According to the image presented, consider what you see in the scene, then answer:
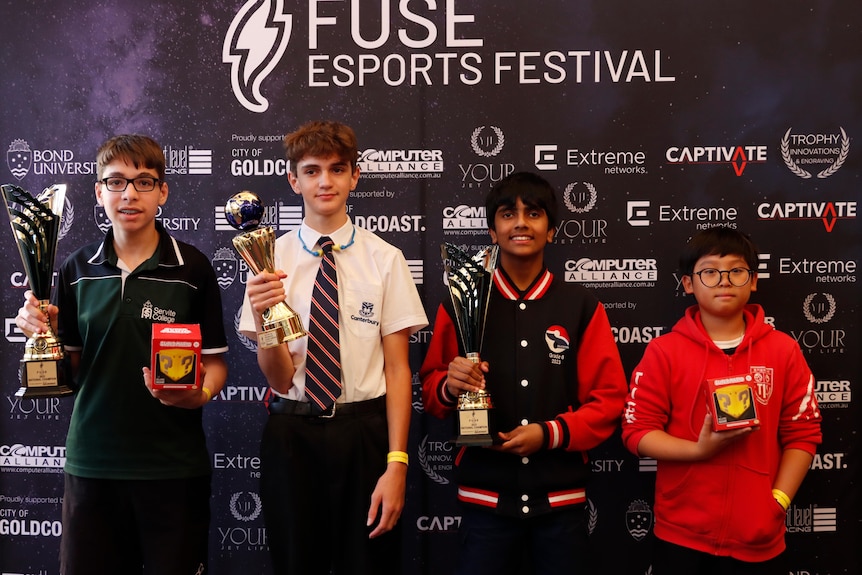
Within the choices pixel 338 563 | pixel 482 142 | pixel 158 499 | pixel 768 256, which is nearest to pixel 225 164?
pixel 482 142

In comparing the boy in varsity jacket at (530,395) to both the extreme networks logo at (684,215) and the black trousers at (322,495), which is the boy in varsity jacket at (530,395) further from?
the extreme networks logo at (684,215)

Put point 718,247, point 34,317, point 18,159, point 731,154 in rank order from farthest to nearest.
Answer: point 18,159
point 731,154
point 718,247
point 34,317

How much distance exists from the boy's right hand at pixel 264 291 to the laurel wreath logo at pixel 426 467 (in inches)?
53.1

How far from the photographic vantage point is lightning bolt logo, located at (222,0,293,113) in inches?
136

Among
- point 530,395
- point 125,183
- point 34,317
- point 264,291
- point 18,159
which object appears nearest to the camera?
point 264,291

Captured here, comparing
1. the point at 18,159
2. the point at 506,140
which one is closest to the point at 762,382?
the point at 506,140

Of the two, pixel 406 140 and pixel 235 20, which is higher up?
pixel 235 20

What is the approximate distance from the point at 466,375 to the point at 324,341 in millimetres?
507

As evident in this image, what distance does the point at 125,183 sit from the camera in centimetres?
266

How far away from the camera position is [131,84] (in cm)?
350

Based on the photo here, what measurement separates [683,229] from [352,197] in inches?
60.0

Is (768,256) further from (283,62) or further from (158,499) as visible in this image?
(158,499)

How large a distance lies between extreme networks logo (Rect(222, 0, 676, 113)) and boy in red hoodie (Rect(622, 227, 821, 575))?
0.99m

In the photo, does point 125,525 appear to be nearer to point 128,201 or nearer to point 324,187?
point 128,201
